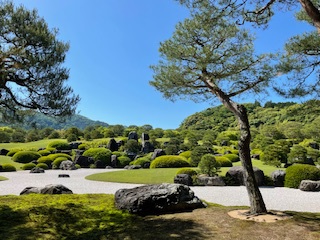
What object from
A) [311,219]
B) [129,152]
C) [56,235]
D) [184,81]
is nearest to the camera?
[56,235]

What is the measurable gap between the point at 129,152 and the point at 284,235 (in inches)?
1216

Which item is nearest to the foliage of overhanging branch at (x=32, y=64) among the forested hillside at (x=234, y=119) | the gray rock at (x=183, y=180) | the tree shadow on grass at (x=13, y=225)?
the tree shadow on grass at (x=13, y=225)

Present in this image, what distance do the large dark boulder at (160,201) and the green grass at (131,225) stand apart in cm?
24

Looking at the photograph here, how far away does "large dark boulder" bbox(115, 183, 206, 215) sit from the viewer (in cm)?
689

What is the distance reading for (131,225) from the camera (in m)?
6.10

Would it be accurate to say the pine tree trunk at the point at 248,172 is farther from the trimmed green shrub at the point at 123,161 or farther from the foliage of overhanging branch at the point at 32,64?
the trimmed green shrub at the point at 123,161

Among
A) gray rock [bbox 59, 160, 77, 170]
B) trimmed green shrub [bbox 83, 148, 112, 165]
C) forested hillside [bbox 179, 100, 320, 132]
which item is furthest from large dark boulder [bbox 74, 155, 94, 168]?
forested hillside [bbox 179, 100, 320, 132]

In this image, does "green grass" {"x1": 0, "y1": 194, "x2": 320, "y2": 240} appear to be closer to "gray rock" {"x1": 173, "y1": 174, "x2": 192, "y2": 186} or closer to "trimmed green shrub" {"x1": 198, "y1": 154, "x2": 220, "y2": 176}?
"gray rock" {"x1": 173, "y1": 174, "x2": 192, "y2": 186}

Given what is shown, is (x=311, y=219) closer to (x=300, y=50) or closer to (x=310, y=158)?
(x=300, y=50)

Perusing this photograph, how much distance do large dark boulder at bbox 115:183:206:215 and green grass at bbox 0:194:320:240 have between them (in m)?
0.24

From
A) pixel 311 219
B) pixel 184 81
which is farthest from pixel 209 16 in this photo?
pixel 311 219

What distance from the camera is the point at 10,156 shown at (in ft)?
107

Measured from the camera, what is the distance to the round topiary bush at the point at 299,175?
44.4 feet

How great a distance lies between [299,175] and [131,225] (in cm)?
1052
